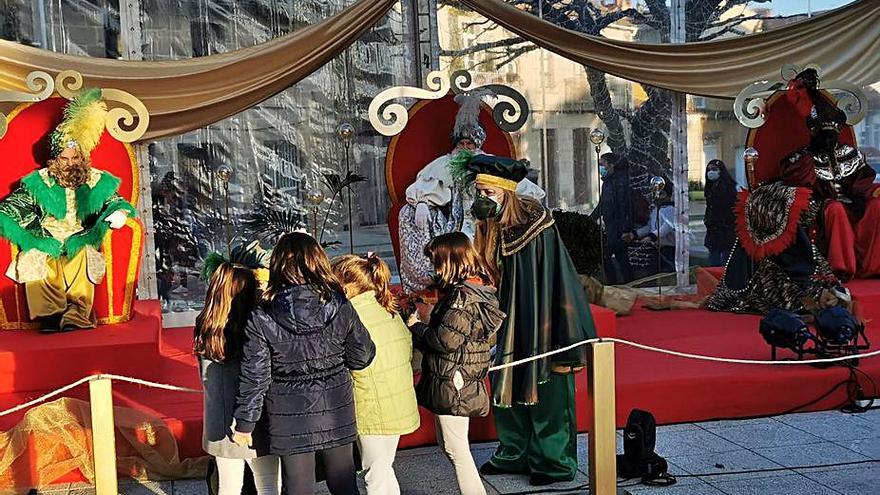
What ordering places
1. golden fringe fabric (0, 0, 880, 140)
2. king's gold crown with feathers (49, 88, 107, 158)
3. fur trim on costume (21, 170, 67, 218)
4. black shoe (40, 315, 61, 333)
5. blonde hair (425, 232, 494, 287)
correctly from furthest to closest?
golden fringe fabric (0, 0, 880, 140) → king's gold crown with feathers (49, 88, 107, 158) → fur trim on costume (21, 170, 67, 218) → black shoe (40, 315, 61, 333) → blonde hair (425, 232, 494, 287)

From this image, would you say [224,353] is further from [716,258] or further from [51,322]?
[716,258]

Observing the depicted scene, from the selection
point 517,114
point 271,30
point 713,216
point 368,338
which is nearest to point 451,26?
point 271,30

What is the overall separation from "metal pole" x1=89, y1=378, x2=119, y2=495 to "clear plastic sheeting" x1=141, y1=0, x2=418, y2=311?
441 cm

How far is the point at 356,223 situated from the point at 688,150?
10.1ft

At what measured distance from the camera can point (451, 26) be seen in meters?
8.81

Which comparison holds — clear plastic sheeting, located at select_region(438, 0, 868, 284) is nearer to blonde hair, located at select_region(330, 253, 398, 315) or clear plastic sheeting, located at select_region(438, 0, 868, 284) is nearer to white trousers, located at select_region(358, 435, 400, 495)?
blonde hair, located at select_region(330, 253, 398, 315)

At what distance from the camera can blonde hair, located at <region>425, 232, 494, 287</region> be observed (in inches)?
161

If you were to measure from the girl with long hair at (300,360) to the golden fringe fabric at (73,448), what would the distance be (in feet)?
4.73

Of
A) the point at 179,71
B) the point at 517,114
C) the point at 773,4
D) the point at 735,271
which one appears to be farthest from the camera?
the point at 773,4

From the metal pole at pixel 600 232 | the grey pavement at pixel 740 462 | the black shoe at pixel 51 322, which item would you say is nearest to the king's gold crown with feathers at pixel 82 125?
Result: the black shoe at pixel 51 322

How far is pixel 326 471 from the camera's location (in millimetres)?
3906

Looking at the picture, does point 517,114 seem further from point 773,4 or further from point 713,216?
point 773,4

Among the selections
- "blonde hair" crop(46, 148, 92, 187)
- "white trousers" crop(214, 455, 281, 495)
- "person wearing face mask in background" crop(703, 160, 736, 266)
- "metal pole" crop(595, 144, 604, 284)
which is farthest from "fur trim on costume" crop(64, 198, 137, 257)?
"person wearing face mask in background" crop(703, 160, 736, 266)

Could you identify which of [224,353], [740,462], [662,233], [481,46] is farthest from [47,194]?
[662,233]
